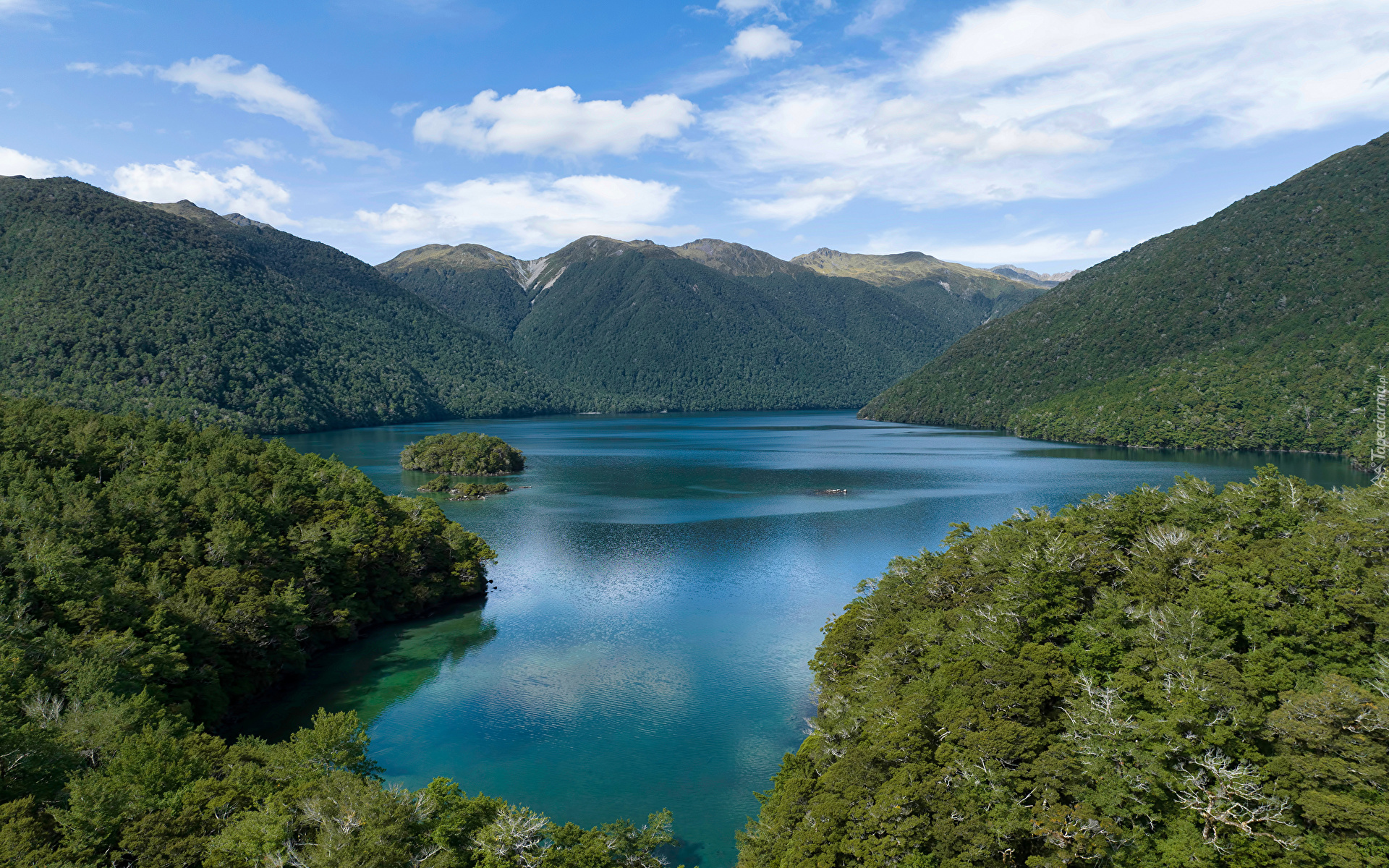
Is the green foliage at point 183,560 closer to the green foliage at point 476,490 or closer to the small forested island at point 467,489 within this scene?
the green foliage at point 476,490

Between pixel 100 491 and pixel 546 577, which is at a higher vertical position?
pixel 100 491

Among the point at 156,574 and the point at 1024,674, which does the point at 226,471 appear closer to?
the point at 156,574

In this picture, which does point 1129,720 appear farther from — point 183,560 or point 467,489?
point 467,489

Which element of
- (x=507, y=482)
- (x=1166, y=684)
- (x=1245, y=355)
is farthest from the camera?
(x=1245, y=355)

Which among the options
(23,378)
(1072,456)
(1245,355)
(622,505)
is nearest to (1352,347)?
(1245,355)

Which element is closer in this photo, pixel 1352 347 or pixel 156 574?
pixel 156 574

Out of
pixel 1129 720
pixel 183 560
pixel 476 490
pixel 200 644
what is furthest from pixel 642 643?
pixel 476 490

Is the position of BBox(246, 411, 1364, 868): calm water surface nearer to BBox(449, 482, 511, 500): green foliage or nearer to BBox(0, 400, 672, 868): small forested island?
BBox(0, 400, 672, 868): small forested island
